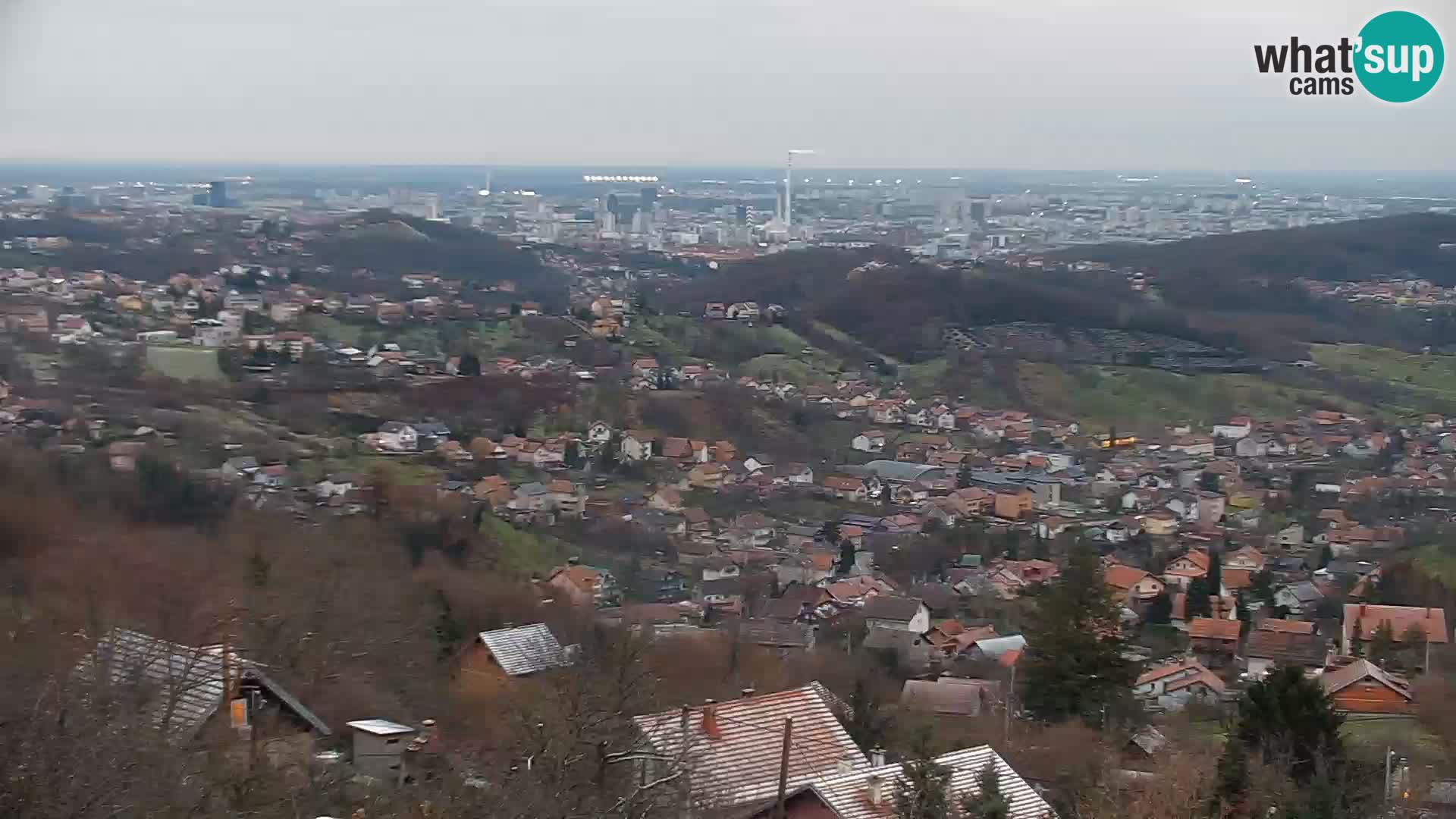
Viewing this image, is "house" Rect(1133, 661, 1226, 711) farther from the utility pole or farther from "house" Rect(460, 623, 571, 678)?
the utility pole

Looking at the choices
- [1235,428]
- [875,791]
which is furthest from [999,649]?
[1235,428]

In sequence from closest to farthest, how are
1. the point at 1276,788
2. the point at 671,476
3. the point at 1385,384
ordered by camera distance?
the point at 1276,788
the point at 671,476
the point at 1385,384

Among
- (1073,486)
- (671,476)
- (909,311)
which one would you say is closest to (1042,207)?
(909,311)

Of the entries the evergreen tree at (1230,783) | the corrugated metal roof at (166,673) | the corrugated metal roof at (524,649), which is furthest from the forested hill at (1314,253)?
the corrugated metal roof at (166,673)

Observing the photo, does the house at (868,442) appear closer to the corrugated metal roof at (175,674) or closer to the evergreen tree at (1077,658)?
the evergreen tree at (1077,658)

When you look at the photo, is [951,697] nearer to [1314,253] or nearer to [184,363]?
[184,363]

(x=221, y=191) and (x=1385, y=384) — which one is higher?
(x=221, y=191)

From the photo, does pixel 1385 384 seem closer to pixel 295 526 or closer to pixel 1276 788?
pixel 295 526

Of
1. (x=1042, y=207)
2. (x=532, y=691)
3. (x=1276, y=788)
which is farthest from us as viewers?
(x=1042, y=207)
